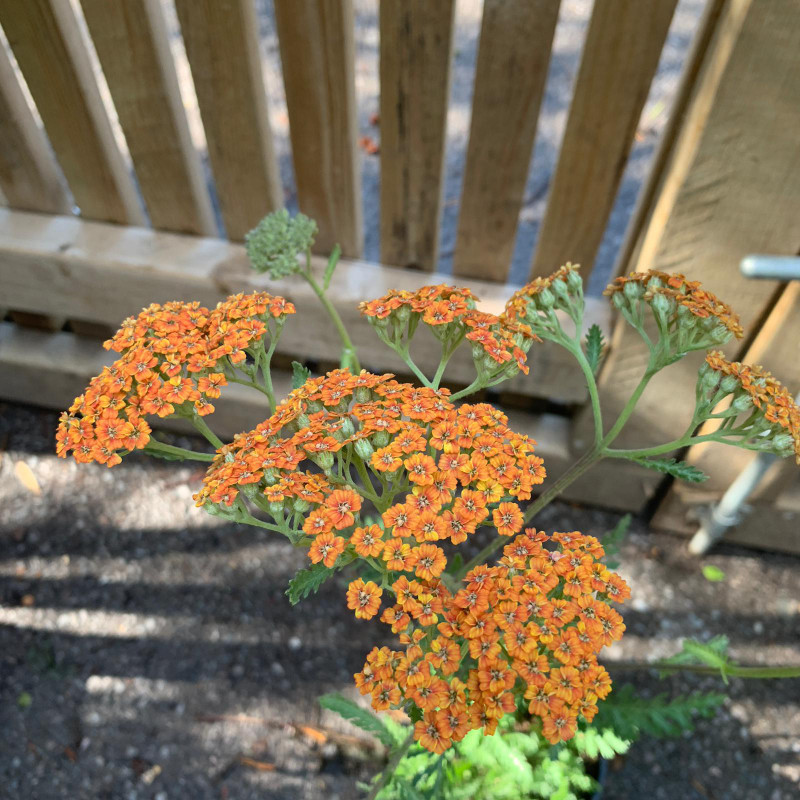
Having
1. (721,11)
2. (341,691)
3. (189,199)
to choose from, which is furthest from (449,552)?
(721,11)

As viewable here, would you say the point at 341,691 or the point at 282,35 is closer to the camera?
the point at 282,35

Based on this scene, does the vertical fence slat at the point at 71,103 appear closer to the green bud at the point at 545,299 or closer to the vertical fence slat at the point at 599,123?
the vertical fence slat at the point at 599,123

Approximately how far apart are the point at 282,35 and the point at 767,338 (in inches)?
62.2

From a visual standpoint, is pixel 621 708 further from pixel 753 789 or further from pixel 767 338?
pixel 767 338

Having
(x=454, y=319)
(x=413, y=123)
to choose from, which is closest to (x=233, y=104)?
(x=413, y=123)

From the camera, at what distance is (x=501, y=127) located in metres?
1.89

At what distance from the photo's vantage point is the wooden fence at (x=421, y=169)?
165 cm

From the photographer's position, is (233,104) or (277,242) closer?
(277,242)

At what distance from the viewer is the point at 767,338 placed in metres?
1.94

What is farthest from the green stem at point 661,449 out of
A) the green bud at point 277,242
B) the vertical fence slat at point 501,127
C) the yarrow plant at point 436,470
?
the vertical fence slat at point 501,127

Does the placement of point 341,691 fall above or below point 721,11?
below

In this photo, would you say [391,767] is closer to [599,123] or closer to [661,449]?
[661,449]

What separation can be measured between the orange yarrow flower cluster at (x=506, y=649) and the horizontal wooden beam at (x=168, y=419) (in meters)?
1.52

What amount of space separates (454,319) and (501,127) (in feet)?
2.91
